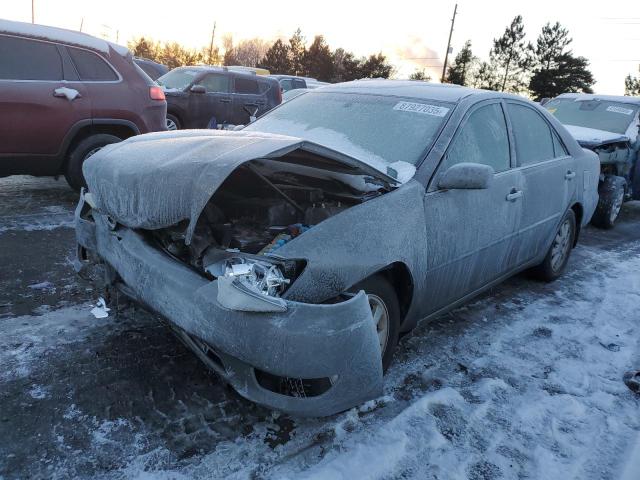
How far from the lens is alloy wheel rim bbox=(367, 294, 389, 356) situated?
2.73m

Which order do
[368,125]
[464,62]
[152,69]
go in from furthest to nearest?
[464,62]
[152,69]
[368,125]

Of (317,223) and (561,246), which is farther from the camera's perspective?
(561,246)

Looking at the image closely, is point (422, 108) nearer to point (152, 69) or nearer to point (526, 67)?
point (152, 69)

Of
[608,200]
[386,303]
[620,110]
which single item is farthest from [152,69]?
[386,303]

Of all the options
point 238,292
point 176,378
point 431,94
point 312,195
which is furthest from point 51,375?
point 431,94

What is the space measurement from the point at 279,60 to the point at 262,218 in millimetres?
51964

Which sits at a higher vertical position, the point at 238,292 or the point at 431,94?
the point at 431,94

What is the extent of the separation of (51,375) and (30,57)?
4.19 metres

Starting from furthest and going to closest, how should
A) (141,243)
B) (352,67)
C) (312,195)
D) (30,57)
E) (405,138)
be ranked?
(352,67) → (30,57) → (405,138) → (312,195) → (141,243)

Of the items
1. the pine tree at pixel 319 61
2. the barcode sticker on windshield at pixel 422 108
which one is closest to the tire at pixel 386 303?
the barcode sticker on windshield at pixel 422 108

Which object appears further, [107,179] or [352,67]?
[352,67]

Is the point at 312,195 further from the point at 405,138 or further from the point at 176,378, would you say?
the point at 176,378

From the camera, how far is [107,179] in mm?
2797

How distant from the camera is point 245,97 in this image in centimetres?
1169
